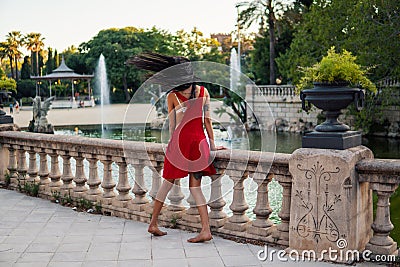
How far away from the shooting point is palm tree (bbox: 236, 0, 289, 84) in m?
36.8

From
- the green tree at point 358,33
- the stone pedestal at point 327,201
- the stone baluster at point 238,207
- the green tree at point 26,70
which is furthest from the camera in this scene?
the green tree at point 26,70

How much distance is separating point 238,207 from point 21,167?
3992mm

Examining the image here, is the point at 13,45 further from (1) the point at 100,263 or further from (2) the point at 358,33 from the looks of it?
(1) the point at 100,263

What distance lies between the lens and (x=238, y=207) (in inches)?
197

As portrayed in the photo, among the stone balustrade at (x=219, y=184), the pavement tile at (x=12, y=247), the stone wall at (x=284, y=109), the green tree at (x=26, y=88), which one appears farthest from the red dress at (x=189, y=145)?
the green tree at (x=26, y=88)

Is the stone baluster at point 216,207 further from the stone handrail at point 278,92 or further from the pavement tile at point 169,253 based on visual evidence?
the stone handrail at point 278,92

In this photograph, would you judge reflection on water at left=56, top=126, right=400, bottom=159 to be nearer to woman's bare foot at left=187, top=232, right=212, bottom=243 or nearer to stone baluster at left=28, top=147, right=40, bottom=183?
stone baluster at left=28, top=147, right=40, bottom=183

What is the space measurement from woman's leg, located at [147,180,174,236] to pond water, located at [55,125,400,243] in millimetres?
573

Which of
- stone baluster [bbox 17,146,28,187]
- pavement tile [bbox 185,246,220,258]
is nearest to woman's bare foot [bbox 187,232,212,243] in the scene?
pavement tile [bbox 185,246,220,258]

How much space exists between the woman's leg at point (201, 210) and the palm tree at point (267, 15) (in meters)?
32.9

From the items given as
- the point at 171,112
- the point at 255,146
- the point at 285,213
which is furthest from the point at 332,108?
the point at 255,146

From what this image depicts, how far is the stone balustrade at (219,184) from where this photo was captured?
4.24 metres

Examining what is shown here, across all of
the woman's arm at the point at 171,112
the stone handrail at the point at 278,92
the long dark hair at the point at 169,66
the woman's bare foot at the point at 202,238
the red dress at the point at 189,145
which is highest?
the stone handrail at the point at 278,92

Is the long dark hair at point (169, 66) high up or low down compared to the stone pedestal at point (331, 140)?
up
